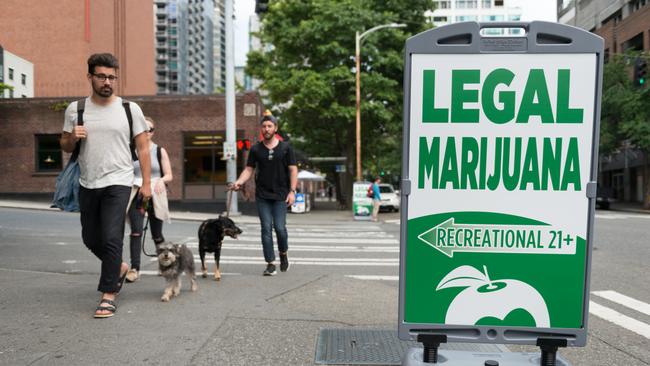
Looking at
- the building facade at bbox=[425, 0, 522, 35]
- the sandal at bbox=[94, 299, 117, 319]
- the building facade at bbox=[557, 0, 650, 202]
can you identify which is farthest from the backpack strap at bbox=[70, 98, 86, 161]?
the building facade at bbox=[425, 0, 522, 35]

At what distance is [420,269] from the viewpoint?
121 inches

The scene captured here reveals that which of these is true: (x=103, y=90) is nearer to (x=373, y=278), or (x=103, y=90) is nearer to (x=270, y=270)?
(x=270, y=270)

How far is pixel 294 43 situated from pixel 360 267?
19944mm

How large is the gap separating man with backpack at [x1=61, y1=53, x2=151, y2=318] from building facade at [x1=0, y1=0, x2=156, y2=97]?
4111cm

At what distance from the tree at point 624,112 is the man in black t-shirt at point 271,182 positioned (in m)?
27.6

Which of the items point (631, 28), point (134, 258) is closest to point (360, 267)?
point (134, 258)

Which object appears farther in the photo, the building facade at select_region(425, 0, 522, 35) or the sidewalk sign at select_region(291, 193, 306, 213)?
the building facade at select_region(425, 0, 522, 35)

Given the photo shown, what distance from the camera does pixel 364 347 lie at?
3844 mm

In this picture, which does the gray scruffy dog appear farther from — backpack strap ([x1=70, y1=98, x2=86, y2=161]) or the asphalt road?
backpack strap ([x1=70, y1=98, x2=86, y2=161])

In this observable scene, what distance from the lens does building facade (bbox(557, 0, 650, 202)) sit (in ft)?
128

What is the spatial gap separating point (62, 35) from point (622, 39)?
45648mm

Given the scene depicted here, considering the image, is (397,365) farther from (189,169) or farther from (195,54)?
(195,54)

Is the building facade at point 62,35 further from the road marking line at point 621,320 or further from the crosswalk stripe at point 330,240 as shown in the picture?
the road marking line at point 621,320

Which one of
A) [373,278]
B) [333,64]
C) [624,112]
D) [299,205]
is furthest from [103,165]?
[624,112]
